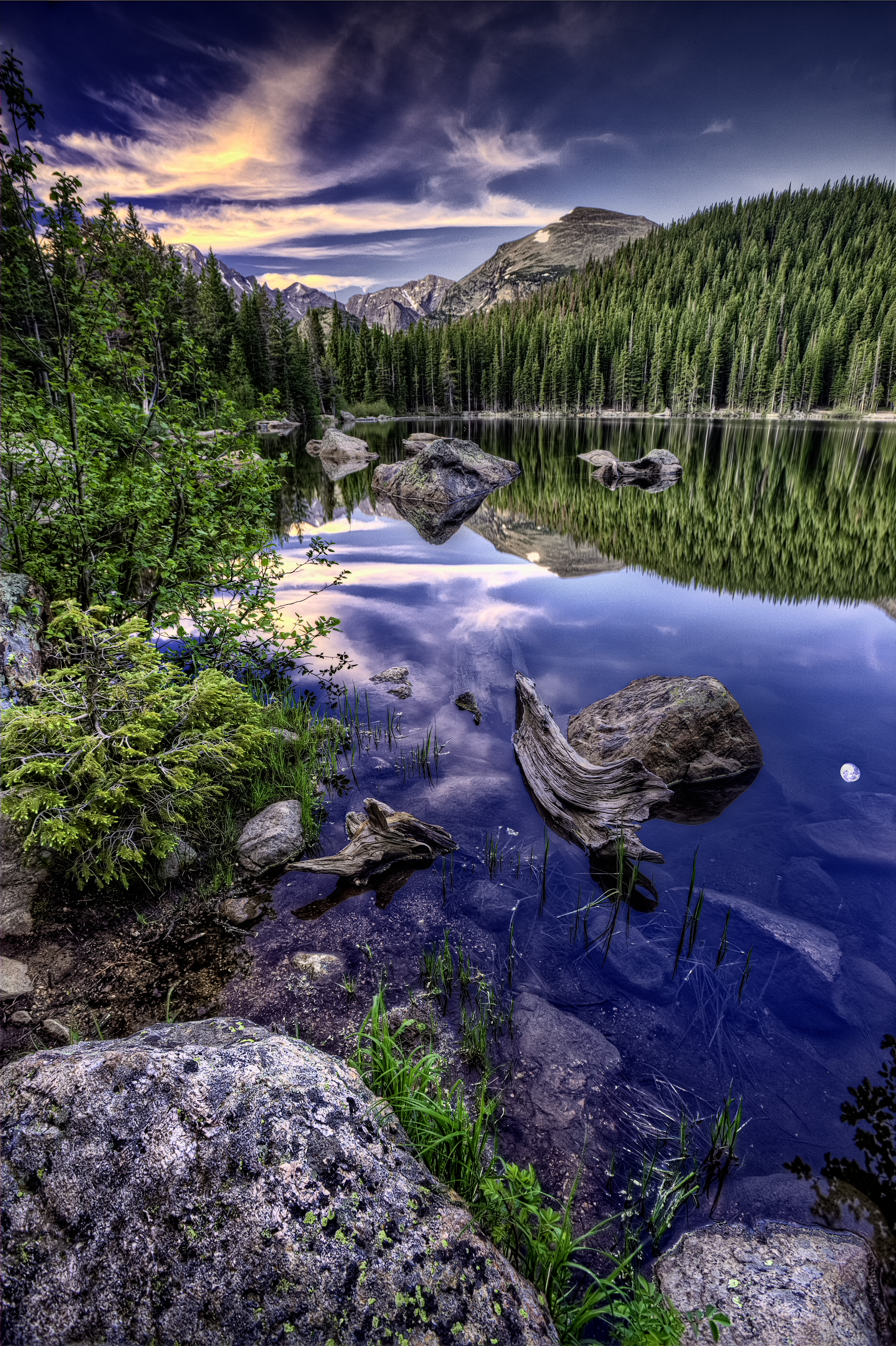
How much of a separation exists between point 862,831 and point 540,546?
15074mm

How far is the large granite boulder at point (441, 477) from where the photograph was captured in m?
28.5

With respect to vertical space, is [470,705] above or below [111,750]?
below

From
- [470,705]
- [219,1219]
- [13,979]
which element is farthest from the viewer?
[470,705]

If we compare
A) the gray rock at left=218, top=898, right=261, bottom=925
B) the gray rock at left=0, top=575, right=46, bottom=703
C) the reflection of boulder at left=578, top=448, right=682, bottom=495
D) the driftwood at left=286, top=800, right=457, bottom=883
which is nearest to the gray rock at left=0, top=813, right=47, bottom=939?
the gray rock at left=0, top=575, right=46, bottom=703

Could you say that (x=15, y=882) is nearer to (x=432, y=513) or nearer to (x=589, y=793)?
(x=589, y=793)

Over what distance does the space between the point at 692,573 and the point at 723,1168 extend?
50.5 ft

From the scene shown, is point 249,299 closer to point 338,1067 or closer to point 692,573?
point 692,573

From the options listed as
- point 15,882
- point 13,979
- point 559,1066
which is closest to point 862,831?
point 559,1066

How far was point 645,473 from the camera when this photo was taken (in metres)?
32.5

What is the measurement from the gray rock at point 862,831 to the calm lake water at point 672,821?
0.10ft

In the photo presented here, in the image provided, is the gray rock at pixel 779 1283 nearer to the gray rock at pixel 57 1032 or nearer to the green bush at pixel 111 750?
the gray rock at pixel 57 1032

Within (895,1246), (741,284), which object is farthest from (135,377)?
(741,284)

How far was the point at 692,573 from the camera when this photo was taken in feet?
54.1

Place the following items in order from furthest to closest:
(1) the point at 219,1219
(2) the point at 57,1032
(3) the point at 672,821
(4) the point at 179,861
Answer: (3) the point at 672,821, (4) the point at 179,861, (2) the point at 57,1032, (1) the point at 219,1219
